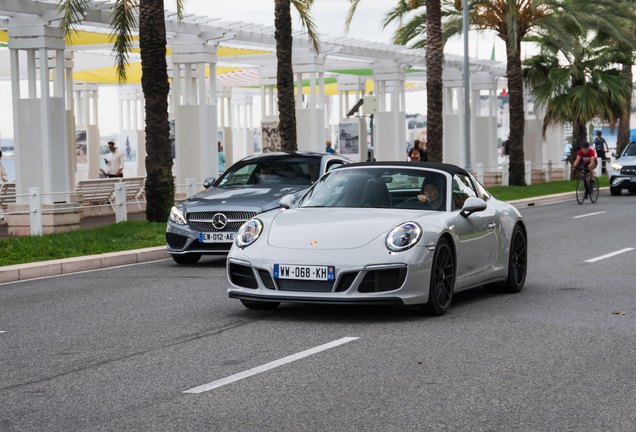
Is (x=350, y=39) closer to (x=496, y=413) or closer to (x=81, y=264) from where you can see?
(x=81, y=264)

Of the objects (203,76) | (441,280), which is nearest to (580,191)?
(203,76)

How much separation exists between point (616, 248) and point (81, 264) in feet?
26.3

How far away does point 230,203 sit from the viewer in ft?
42.4

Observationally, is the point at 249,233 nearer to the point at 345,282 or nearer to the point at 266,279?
the point at 266,279

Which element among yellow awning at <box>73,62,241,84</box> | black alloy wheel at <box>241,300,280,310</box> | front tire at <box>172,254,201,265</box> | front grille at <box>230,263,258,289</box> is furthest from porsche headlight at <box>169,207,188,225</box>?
yellow awning at <box>73,62,241,84</box>

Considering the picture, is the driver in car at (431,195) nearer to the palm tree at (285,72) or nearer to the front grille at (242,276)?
the front grille at (242,276)

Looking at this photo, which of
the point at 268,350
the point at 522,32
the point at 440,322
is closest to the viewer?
the point at 268,350

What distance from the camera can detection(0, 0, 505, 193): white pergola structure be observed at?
18.7m

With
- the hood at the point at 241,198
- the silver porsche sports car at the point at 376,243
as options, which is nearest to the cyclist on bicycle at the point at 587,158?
the hood at the point at 241,198

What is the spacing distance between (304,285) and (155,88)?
10.5 m

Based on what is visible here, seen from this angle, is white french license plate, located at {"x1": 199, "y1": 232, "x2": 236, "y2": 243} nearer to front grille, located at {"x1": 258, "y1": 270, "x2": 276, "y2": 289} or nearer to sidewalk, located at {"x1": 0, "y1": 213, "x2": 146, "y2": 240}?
front grille, located at {"x1": 258, "y1": 270, "x2": 276, "y2": 289}

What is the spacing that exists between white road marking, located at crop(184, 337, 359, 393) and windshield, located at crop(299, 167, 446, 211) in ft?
6.59

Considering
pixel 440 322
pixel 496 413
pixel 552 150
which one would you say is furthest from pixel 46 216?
pixel 552 150

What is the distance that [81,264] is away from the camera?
43.2ft
